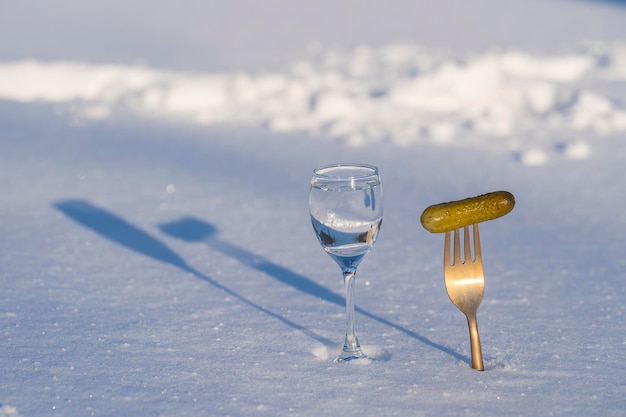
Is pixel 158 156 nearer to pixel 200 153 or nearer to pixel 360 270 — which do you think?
pixel 200 153

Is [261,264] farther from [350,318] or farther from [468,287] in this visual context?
[468,287]

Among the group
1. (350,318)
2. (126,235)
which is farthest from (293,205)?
(350,318)

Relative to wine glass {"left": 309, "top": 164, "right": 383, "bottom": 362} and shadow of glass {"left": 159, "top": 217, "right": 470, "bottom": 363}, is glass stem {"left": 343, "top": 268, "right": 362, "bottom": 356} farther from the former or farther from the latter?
shadow of glass {"left": 159, "top": 217, "right": 470, "bottom": 363}

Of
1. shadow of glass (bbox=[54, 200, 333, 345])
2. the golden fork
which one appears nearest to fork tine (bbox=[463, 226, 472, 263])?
the golden fork

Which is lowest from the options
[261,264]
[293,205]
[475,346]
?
[475,346]

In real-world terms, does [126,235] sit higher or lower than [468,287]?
higher

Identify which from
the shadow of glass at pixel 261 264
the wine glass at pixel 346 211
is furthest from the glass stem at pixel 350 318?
the shadow of glass at pixel 261 264
